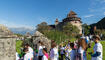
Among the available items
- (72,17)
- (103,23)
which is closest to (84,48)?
(103,23)

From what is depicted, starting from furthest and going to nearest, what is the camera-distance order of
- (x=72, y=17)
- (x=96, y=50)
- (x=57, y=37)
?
(x=72, y=17) → (x=57, y=37) → (x=96, y=50)

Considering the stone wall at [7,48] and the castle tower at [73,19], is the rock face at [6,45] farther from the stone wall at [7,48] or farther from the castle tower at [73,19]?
the castle tower at [73,19]

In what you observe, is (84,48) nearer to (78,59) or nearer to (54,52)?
(78,59)

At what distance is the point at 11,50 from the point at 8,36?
0.39 metres

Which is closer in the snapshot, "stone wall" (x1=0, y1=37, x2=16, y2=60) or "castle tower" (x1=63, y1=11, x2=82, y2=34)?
"stone wall" (x1=0, y1=37, x2=16, y2=60)

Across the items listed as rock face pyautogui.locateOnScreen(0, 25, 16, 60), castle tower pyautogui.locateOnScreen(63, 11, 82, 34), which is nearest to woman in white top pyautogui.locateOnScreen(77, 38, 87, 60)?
rock face pyautogui.locateOnScreen(0, 25, 16, 60)

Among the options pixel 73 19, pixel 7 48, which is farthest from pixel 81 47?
pixel 73 19

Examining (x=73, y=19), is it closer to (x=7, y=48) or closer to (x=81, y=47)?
(x=81, y=47)

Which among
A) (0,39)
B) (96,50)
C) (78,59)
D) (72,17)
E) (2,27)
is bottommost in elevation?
(78,59)

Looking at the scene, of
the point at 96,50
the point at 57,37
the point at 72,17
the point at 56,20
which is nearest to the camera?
the point at 96,50

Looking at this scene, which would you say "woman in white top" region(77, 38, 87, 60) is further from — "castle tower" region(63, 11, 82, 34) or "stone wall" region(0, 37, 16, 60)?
"castle tower" region(63, 11, 82, 34)

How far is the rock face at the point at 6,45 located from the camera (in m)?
3.48

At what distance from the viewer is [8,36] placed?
362 cm

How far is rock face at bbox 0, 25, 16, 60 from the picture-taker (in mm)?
3480
